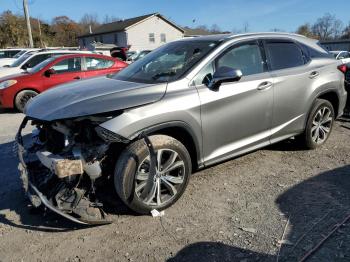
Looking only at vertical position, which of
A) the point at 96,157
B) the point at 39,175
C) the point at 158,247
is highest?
the point at 96,157

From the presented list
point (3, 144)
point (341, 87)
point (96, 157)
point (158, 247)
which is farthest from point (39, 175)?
point (341, 87)

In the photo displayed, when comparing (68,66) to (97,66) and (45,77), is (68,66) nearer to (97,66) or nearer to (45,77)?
(45,77)

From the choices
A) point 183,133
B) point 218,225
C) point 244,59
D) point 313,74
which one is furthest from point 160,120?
point 313,74

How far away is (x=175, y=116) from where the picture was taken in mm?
3984

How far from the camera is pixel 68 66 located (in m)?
10.4

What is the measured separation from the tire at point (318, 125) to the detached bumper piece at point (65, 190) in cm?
323

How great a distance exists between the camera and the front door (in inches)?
169

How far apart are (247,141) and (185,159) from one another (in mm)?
1033

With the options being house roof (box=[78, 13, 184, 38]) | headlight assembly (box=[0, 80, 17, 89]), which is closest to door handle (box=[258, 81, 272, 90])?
headlight assembly (box=[0, 80, 17, 89])

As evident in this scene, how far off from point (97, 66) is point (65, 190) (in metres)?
7.56

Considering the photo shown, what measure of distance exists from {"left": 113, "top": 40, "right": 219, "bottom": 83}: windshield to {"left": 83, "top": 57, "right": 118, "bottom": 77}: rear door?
561 cm

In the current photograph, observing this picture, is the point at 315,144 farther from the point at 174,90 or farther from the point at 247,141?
the point at 174,90

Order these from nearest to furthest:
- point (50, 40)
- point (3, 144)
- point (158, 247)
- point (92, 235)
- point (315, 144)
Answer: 1. point (158, 247)
2. point (92, 235)
3. point (315, 144)
4. point (3, 144)
5. point (50, 40)

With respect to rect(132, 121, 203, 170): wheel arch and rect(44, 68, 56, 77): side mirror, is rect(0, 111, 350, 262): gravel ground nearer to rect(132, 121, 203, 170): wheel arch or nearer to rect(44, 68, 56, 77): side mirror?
rect(132, 121, 203, 170): wheel arch
